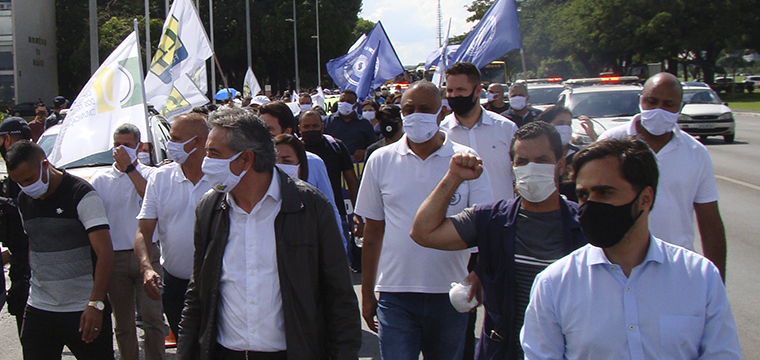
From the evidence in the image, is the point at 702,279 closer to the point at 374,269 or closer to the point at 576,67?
the point at 374,269

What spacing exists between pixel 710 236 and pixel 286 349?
7.80 feet

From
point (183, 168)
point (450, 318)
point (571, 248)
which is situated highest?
point (183, 168)

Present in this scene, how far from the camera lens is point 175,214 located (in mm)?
4145

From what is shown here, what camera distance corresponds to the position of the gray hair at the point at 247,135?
2.96m

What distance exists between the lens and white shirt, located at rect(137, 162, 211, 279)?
412 centimetres

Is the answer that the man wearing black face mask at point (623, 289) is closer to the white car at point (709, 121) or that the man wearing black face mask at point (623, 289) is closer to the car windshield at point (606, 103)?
the car windshield at point (606, 103)

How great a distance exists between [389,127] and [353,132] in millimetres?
2498

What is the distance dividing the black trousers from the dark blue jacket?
8.09ft

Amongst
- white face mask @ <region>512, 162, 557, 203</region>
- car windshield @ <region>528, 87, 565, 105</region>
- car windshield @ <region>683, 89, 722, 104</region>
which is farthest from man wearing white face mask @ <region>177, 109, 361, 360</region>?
car windshield @ <region>683, 89, 722, 104</region>

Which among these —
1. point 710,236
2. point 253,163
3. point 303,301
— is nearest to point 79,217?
point 253,163

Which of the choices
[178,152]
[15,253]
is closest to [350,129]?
[15,253]

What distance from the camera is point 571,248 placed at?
111 inches

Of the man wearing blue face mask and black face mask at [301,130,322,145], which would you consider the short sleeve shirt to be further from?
the man wearing blue face mask

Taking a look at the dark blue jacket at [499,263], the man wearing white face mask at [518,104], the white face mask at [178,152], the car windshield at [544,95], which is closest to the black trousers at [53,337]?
the white face mask at [178,152]
